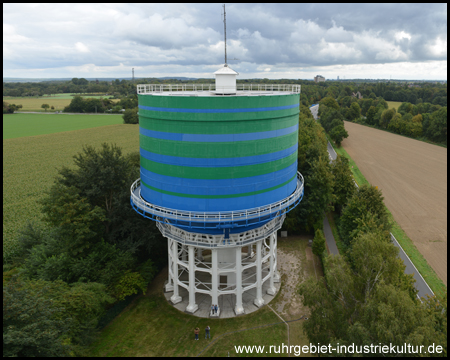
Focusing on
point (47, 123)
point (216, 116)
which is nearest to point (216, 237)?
point (216, 116)

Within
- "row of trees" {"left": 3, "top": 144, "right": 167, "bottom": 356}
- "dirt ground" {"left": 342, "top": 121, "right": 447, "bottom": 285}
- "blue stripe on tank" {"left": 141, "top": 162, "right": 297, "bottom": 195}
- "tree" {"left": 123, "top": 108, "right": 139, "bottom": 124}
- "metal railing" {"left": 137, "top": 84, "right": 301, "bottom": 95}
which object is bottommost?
"dirt ground" {"left": 342, "top": 121, "right": 447, "bottom": 285}

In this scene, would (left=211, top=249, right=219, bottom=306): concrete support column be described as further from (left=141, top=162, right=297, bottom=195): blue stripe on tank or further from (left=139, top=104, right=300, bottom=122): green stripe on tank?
(left=139, top=104, right=300, bottom=122): green stripe on tank

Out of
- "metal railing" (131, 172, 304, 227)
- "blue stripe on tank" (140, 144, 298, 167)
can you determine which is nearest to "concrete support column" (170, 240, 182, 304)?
"metal railing" (131, 172, 304, 227)

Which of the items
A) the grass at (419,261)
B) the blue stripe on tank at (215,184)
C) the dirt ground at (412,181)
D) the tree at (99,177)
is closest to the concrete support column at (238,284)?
the blue stripe on tank at (215,184)

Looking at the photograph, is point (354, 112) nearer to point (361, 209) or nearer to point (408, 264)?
point (361, 209)

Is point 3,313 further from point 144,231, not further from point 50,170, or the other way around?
point 50,170

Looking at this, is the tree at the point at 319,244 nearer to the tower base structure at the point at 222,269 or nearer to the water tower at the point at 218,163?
the tower base structure at the point at 222,269
